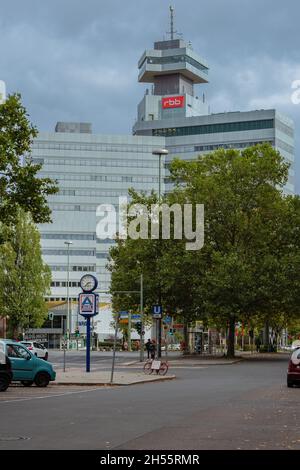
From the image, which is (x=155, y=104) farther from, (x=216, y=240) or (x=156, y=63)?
(x=216, y=240)

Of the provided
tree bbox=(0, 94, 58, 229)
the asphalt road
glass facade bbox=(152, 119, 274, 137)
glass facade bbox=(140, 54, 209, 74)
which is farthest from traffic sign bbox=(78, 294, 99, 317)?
glass facade bbox=(140, 54, 209, 74)

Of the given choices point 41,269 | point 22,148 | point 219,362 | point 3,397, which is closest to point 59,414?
point 3,397

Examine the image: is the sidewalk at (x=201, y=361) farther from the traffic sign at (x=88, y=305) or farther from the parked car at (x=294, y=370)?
Answer: the parked car at (x=294, y=370)

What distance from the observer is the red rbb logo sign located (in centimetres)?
18225

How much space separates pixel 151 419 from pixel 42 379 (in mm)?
13783

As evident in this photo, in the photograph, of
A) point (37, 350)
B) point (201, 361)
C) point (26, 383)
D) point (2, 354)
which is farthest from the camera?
point (201, 361)

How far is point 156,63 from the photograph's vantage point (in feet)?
634

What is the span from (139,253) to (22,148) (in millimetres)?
31778

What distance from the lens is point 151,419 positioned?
15.8 metres

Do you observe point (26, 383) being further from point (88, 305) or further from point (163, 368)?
point (163, 368)

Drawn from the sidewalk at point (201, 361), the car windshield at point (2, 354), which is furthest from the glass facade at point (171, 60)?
the car windshield at point (2, 354)

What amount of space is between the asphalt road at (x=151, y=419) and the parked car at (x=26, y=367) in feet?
8.71

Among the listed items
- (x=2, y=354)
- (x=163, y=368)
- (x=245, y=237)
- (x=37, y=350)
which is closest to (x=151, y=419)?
(x=2, y=354)

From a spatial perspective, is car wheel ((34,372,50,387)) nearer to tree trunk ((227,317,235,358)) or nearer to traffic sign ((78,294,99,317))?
traffic sign ((78,294,99,317))
